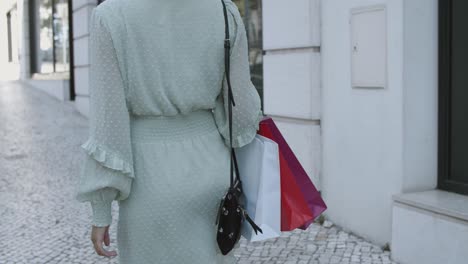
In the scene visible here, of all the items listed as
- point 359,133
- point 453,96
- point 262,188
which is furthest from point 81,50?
point 262,188

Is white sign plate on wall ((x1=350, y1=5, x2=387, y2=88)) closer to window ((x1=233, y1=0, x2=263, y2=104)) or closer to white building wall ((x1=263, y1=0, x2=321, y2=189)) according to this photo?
white building wall ((x1=263, y1=0, x2=321, y2=189))

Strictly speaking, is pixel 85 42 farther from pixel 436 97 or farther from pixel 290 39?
pixel 436 97

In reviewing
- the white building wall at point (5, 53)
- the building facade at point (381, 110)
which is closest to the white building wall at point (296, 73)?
the building facade at point (381, 110)

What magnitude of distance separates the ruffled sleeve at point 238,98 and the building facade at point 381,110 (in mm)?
2185

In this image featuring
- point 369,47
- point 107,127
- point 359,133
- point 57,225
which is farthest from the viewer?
point 57,225

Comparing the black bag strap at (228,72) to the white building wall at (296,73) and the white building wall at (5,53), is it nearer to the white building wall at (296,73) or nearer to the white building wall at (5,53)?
the white building wall at (296,73)

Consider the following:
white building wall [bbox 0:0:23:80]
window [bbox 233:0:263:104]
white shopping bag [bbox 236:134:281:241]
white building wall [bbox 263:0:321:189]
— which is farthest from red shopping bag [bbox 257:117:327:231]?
white building wall [bbox 0:0:23:80]

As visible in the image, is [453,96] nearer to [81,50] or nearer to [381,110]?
[381,110]

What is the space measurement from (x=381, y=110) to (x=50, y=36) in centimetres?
1655

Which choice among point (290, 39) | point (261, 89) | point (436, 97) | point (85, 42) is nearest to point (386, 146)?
point (436, 97)

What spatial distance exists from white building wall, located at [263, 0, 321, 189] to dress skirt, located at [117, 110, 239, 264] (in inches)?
137

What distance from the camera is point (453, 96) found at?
4.54m

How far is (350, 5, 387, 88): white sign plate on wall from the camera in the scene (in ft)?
15.3

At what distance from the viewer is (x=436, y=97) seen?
183 inches
